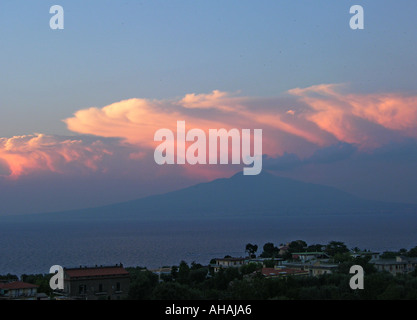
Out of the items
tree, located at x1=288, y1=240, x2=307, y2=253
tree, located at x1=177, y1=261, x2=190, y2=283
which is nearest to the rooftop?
tree, located at x1=177, y1=261, x2=190, y2=283

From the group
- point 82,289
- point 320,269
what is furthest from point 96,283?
point 320,269

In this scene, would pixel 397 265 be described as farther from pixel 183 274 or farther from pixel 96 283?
pixel 96 283

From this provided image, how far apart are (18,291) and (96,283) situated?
3.24m

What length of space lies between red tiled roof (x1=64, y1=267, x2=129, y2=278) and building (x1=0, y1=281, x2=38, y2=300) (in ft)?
5.32

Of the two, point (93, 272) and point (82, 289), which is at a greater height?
point (93, 272)

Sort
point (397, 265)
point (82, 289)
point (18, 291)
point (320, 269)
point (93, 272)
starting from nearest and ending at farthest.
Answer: point (18, 291) → point (82, 289) → point (93, 272) → point (320, 269) → point (397, 265)

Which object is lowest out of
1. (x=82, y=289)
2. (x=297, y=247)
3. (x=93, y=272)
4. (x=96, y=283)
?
(x=297, y=247)

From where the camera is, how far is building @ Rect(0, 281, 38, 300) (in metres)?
21.1

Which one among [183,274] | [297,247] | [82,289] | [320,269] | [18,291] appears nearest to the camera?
[18,291]

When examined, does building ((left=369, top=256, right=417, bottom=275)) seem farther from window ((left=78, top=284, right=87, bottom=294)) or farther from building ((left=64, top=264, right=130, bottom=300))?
window ((left=78, top=284, right=87, bottom=294))

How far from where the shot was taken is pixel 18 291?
70.8 feet

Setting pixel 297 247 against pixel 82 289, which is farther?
pixel 297 247
